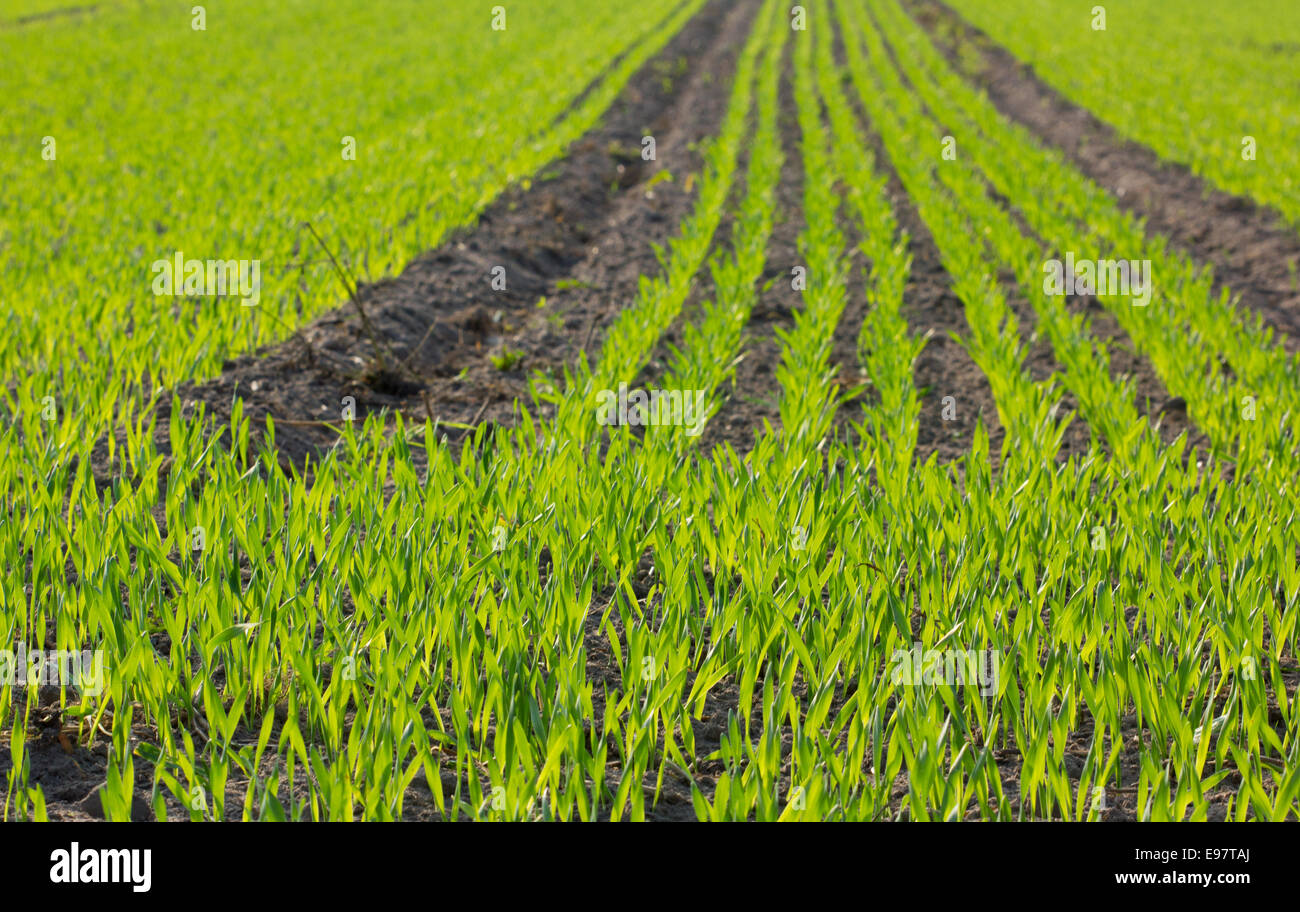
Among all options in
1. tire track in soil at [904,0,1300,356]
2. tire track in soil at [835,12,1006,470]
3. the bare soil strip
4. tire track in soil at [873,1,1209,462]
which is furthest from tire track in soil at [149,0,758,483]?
tire track in soil at [904,0,1300,356]

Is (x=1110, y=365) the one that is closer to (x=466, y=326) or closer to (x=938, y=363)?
(x=938, y=363)

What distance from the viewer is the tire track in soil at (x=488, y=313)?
4684 millimetres

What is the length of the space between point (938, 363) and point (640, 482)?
2873 millimetres

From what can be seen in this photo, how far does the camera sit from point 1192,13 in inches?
1113

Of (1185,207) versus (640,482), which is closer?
(640,482)

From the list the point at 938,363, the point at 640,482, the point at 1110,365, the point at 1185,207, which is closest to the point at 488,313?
the point at 938,363

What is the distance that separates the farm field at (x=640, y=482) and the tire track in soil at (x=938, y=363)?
36 millimetres

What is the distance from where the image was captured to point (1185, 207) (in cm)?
932

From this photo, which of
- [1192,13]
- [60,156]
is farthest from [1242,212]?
[1192,13]

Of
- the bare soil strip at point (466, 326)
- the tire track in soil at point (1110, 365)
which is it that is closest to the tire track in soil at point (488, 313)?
the bare soil strip at point (466, 326)

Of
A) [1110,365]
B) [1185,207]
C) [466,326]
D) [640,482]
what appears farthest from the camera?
[1185,207]

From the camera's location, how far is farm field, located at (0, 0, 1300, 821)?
221 cm

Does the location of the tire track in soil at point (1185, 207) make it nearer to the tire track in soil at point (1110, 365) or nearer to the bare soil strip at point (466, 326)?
the tire track in soil at point (1110, 365)

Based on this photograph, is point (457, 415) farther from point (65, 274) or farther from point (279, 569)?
point (65, 274)
